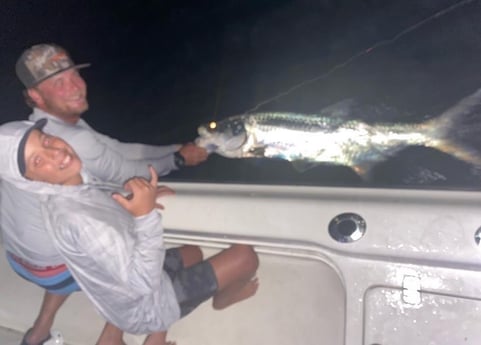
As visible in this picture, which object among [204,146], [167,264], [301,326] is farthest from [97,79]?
[301,326]

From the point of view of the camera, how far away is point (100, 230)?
1.65 m

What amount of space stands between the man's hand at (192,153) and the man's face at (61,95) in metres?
0.75

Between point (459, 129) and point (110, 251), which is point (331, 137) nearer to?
point (459, 129)

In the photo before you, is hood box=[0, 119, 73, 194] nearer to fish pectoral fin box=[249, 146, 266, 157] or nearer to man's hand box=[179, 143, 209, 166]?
man's hand box=[179, 143, 209, 166]

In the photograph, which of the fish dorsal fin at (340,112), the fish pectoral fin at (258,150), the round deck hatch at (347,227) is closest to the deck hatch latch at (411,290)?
the round deck hatch at (347,227)

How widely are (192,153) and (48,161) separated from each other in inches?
51.4

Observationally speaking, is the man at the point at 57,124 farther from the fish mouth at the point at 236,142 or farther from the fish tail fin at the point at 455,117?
the fish tail fin at the point at 455,117

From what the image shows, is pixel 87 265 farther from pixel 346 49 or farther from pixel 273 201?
pixel 346 49

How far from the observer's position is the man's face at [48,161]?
1742mm

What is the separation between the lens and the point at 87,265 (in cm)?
170

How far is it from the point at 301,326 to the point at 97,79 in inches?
151

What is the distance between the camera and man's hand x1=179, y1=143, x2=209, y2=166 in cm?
294

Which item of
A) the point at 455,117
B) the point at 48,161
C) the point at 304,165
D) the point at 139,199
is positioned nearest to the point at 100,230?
the point at 139,199

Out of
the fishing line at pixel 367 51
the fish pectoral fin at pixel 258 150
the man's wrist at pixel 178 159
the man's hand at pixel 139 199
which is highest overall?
the fishing line at pixel 367 51
